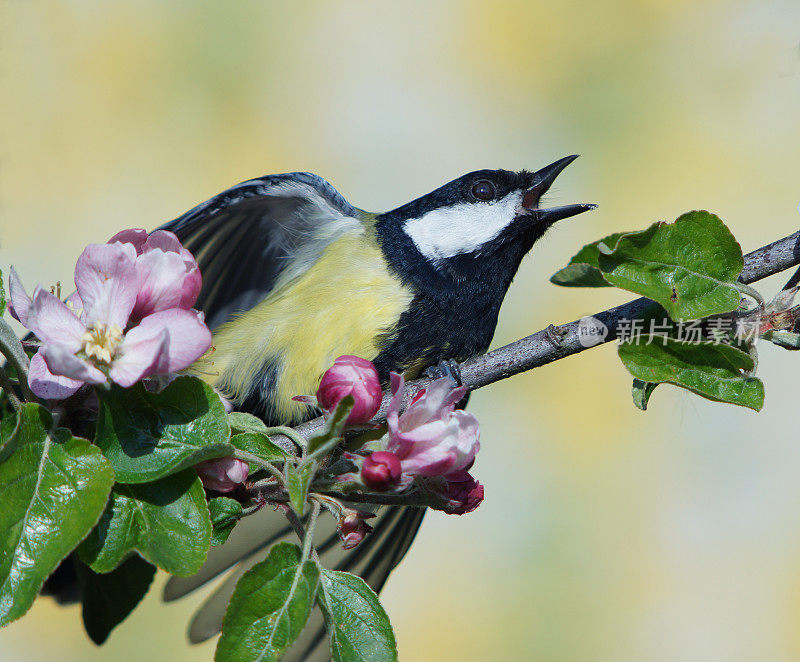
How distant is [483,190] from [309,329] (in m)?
0.59

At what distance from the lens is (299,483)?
70 cm

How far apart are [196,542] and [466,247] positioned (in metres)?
1.29

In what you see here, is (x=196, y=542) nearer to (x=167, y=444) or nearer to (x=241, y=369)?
(x=167, y=444)

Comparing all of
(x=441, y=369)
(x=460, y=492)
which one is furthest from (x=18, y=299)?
(x=441, y=369)

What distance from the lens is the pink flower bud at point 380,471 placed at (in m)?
0.72

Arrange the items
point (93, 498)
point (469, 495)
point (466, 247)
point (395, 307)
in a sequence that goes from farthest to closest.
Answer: point (466, 247)
point (395, 307)
point (469, 495)
point (93, 498)

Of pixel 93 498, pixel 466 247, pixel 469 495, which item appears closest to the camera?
pixel 93 498

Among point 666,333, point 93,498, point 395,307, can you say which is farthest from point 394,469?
point 395,307

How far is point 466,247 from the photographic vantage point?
73.5 inches

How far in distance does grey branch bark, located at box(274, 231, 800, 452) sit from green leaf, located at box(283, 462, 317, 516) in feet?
0.90

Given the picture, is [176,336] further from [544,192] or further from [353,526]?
[544,192]

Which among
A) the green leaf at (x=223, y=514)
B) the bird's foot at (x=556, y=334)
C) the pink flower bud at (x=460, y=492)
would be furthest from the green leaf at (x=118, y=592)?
the bird's foot at (x=556, y=334)

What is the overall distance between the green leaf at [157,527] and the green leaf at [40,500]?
0.05 metres

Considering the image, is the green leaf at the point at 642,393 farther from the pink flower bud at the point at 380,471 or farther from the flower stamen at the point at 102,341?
the flower stamen at the point at 102,341
